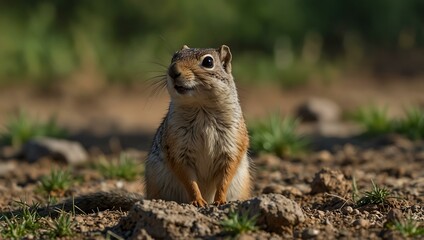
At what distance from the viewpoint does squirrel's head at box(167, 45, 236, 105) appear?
5.21 metres

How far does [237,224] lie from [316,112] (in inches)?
279

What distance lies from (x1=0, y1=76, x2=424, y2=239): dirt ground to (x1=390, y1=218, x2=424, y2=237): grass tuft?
47 millimetres

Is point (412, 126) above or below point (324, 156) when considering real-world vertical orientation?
above

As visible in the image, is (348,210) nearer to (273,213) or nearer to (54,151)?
(273,213)

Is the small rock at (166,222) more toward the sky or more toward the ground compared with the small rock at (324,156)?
more toward the sky

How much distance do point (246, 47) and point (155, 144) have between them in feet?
28.9

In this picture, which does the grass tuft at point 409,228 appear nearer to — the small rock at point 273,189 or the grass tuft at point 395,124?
the small rock at point 273,189

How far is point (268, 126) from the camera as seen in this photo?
8953 mm

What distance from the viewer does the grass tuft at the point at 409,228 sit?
4414 mm

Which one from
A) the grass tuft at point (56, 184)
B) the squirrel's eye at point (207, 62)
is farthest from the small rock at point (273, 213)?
the grass tuft at point (56, 184)

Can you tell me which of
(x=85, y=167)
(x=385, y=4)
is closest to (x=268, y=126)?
(x=85, y=167)

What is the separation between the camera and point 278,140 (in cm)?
867

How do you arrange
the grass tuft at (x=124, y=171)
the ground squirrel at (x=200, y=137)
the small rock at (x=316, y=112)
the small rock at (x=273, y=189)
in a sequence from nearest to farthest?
the ground squirrel at (x=200, y=137)
the small rock at (x=273, y=189)
the grass tuft at (x=124, y=171)
the small rock at (x=316, y=112)

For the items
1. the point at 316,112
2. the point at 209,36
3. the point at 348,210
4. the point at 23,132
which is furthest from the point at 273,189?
the point at 209,36
